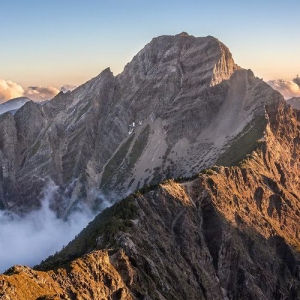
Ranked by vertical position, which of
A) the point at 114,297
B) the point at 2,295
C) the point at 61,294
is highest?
the point at 2,295

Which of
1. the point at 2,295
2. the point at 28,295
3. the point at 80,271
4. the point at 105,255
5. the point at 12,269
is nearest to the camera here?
the point at 2,295

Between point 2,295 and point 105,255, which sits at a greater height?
point 2,295

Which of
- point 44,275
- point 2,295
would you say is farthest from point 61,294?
point 2,295

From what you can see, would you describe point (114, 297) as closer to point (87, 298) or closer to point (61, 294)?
point (87, 298)

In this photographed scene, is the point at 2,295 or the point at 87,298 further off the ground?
the point at 2,295

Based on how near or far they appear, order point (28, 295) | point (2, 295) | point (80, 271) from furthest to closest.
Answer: point (80, 271), point (28, 295), point (2, 295)

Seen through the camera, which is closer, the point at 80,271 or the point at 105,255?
the point at 80,271

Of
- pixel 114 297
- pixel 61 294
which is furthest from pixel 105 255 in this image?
pixel 61 294

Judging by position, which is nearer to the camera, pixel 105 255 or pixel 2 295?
pixel 2 295

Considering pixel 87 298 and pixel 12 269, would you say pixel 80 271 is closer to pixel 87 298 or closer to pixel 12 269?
pixel 87 298
